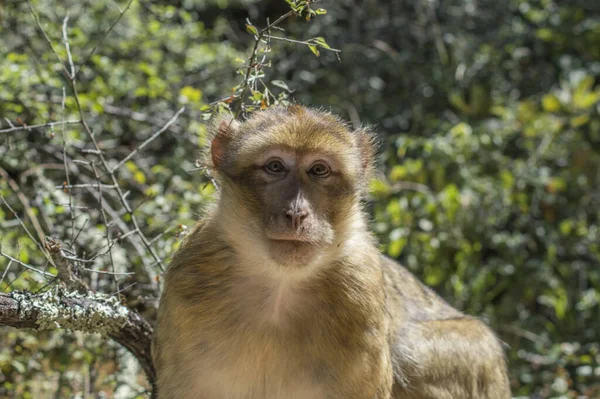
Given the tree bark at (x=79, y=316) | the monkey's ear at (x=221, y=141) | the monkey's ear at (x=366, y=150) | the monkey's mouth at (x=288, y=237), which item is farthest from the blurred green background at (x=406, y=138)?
the monkey's mouth at (x=288, y=237)

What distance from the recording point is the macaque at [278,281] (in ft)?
10.0

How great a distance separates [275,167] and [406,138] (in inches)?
181

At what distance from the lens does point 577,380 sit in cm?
598

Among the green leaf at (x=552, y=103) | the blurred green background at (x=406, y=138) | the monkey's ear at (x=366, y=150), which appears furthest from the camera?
the green leaf at (x=552, y=103)

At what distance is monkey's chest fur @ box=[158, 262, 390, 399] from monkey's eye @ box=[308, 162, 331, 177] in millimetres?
598

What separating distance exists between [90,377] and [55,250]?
1.39 metres

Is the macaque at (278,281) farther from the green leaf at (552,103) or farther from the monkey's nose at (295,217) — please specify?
the green leaf at (552,103)

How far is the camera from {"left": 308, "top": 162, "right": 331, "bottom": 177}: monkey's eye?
3086mm

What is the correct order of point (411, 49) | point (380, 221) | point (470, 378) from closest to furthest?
1. point (470, 378)
2. point (380, 221)
3. point (411, 49)

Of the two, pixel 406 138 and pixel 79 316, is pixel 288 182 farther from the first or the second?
pixel 406 138

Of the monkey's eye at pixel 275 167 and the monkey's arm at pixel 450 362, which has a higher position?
the monkey's eye at pixel 275 167

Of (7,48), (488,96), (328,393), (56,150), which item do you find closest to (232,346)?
(328,393)

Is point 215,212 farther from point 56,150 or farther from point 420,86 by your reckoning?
point 420,86

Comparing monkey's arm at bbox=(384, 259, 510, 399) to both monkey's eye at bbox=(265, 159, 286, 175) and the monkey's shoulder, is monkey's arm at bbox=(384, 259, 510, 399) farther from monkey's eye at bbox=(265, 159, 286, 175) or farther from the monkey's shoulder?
monkey's eye at bbox=(265, 159, 286, 175)
